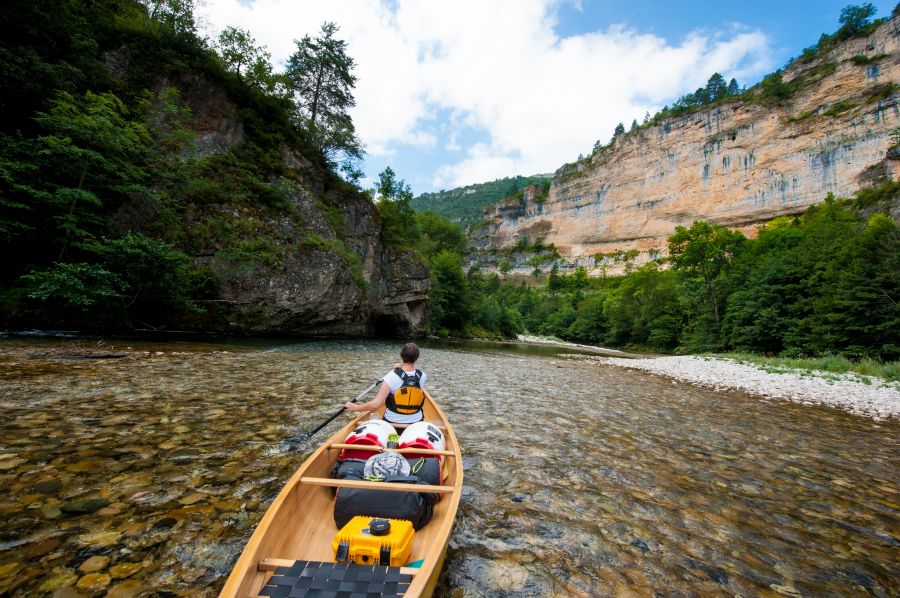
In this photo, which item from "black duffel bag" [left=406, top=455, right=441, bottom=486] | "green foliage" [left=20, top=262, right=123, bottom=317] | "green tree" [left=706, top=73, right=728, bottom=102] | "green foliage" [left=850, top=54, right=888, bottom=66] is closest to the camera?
"black duffel bag" [left=406, top=455, right=441, bottom=486]

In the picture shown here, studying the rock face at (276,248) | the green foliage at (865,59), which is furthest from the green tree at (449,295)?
the green foliage at (865,59)

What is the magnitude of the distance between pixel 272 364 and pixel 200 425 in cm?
613

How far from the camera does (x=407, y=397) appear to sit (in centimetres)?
436

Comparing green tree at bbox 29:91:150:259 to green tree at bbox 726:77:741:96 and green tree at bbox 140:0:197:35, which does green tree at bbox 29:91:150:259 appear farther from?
green tree at bbox 726:77:741:96

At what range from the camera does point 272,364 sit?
1082cm

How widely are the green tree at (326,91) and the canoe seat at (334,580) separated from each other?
2883 cm

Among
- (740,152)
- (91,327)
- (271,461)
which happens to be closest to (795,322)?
(271,461)

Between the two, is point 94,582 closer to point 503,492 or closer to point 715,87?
point 503,492

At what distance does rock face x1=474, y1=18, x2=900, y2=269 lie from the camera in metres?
58.8

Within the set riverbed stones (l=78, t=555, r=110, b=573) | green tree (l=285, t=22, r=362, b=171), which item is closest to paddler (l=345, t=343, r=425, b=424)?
riverbed stones (l=78, t=555, r=110, b=573)

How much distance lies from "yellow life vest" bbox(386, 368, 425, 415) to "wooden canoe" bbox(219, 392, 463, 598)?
0.94 meters

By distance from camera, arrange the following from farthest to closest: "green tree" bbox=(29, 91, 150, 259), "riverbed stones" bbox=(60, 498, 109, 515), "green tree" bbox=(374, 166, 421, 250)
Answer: "green tree" bbox=(374, 166, 421, 250) < "green tree" bbox=(29, 91, 150, 259) < "riverbed stones" bbox=(60, 498, 109, 515)

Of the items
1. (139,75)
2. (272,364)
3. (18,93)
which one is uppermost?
(139,75)

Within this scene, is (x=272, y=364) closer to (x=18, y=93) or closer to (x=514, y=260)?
(x=18, y=93)
